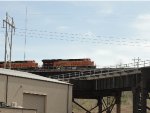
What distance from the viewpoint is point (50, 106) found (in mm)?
55625

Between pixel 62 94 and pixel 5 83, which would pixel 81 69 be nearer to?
pixel 62 94

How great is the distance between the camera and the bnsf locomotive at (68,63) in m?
85.9

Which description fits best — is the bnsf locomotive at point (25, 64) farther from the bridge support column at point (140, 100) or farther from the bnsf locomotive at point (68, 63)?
the bridge support column at point (140, 100)

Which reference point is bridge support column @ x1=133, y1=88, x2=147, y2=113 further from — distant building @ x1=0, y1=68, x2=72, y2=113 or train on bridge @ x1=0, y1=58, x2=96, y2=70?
train on bridge @ x1=0, y1=58, x2=96, y2=70

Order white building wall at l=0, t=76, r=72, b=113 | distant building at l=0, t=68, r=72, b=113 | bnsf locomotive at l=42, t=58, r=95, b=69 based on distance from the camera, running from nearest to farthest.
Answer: distant building at l=0, t=68, r=72, b=113 < white building wall at l=0, t=76, r=72, b=113 < bnsf locomotive at l=42, t=58, r=95, b=69

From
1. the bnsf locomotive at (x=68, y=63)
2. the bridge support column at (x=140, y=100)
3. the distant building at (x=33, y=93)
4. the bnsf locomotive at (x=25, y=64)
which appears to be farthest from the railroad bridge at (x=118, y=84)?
the bnsf locomotive at (x=25, y=64)

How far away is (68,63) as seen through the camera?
88.5 m

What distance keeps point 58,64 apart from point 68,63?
7.67 ft

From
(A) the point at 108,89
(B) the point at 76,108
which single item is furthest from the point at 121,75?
(B) the point at 76,108

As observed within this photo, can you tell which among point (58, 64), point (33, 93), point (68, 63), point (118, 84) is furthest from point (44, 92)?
point (58, 64)

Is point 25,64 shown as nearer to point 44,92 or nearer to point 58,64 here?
point 58,64

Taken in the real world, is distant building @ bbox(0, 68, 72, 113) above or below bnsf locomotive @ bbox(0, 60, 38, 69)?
below

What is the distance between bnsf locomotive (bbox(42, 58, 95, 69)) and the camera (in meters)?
85.9

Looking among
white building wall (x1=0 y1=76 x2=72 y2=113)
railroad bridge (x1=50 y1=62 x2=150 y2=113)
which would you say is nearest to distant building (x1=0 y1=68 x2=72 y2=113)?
white building wall (x1=0 y1=76 x2=72 y2=113)
